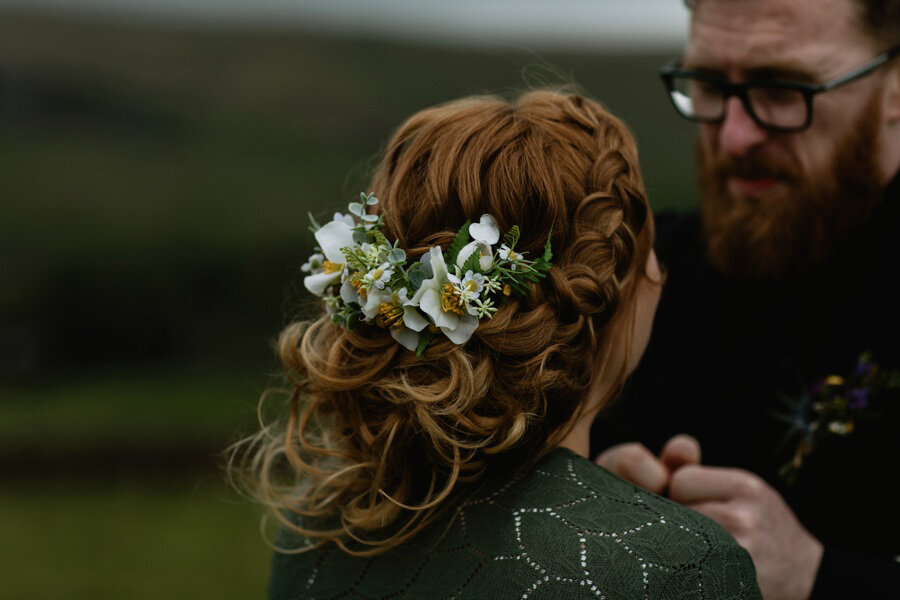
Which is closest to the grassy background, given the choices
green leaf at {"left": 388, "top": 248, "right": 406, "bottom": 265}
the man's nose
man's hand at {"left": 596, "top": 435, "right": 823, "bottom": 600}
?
green leaf at {"left": 388, "top": 248, "right": 406, "bottom": 265}

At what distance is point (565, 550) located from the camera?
1878 millimetres

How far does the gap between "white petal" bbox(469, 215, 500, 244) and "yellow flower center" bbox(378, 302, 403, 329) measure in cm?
22

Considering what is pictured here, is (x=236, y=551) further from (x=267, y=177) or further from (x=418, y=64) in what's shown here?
(x=418, y=64)

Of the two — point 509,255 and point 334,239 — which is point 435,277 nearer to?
point 509,255

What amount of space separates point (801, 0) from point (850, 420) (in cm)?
141

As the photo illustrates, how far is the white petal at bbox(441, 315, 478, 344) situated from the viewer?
1926mm

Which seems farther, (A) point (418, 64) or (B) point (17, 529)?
(A) point (418, 64)

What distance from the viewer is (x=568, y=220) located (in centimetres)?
206

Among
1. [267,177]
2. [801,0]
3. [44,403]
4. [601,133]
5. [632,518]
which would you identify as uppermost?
[801,0]

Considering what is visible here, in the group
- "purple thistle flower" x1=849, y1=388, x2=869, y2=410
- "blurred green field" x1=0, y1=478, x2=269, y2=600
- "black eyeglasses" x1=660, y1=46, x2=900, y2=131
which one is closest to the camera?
"purple thistle flower" x1=849, y1=388, x2=869, y2=410

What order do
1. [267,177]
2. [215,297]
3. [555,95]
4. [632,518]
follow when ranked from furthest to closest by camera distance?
[267,177] → [215,297] → [555,95] → [632,518]

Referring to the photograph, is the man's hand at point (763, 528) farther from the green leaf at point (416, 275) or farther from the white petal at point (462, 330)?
the green leaf at point (416, 275)

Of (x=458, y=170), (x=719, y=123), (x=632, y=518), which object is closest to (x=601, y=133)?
(x=458, y=170)

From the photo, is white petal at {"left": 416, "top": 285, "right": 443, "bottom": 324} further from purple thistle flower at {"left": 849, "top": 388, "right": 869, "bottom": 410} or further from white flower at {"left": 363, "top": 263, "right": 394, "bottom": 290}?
purple thistle flower at {"left": 849, "top": 388, "right": 869, "bottom": 410}
